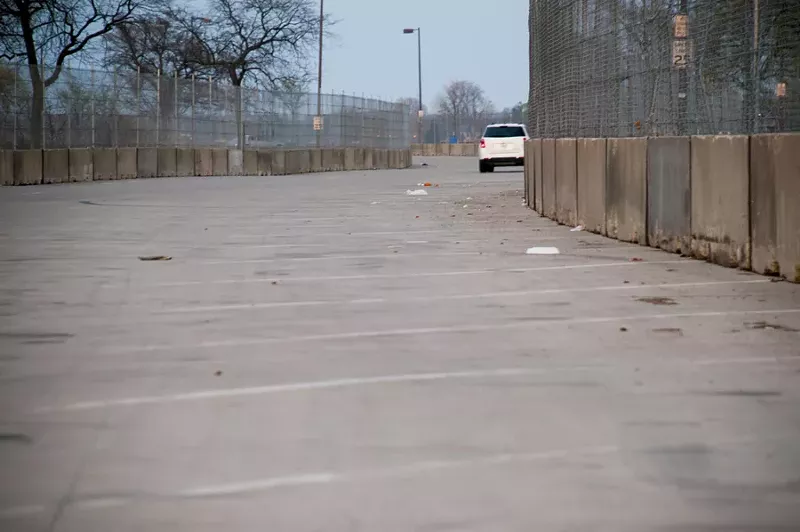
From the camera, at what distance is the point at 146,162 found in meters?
39.8

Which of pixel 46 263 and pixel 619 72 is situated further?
pixel 619 72

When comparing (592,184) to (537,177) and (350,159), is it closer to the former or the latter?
(537,177)

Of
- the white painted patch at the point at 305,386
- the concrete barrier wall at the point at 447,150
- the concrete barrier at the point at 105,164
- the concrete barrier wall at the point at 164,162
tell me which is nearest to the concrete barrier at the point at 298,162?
the concrete barrier wall at the point at 164,162

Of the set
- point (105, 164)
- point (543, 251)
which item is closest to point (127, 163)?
point (105, 164)

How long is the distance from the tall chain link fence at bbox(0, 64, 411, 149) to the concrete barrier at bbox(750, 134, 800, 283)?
2411 centimetres

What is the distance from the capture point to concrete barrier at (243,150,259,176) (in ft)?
152

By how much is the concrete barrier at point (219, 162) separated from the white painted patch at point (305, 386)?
125ft

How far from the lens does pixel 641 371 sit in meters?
6.76

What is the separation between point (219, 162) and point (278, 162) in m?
3.62

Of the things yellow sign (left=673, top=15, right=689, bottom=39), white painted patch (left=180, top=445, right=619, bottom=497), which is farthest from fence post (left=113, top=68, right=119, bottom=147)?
white painted patch (left=180, top=445, right=619, bottom=497)

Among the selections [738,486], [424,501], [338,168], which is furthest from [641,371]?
[338,168]

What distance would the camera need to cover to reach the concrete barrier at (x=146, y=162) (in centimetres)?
3922

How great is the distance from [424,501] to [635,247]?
31.1 ft

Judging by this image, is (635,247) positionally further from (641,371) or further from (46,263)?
(641,371)
